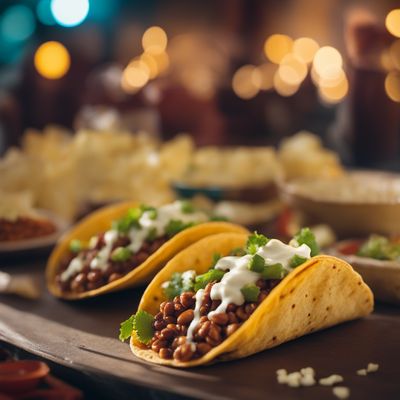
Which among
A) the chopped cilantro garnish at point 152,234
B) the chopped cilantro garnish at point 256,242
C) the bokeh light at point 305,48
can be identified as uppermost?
the bokeh light at point 305,48

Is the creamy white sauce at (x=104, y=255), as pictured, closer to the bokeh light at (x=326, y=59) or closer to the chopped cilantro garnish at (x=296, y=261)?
the chopped cilantro garnish at (x=296, y=261)

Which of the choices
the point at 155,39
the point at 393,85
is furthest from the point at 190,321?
the point at 155,39

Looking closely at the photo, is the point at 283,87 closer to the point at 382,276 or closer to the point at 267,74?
the point at 267,74

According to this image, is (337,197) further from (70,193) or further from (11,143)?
(11,143)

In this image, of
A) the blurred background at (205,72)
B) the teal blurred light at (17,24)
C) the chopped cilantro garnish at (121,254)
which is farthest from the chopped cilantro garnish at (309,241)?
the teal blurred light at (17,24)

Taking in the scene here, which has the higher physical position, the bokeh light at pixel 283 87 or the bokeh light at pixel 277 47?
the bokeh light at pixel 277 47

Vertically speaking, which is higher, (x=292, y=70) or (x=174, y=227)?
(x=292, y=70)

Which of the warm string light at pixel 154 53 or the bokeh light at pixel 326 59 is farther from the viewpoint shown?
the warm string light at pixel 154 53
